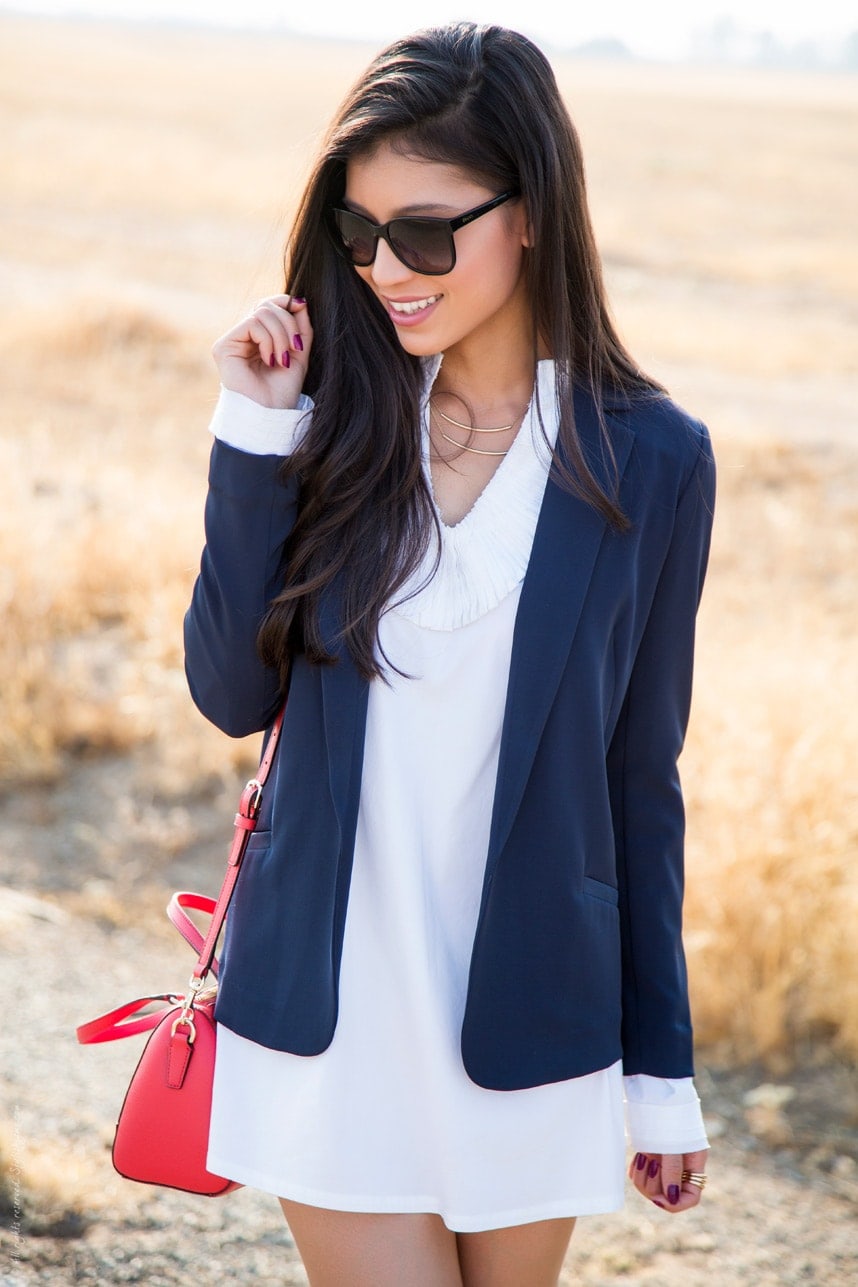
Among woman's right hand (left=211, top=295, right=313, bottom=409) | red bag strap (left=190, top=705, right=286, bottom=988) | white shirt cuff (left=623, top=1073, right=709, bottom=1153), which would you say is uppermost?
woman's right hand (left=211, top=295, right=313, bottom=409)

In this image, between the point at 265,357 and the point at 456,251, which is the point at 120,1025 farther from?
the point at 456,251

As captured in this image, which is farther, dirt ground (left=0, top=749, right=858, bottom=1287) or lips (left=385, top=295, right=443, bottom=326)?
dirt ground (left=0, top=749, right=858, bottom=1287)

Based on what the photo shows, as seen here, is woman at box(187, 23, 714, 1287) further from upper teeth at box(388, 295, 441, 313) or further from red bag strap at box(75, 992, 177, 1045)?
red bag strap at box(75, 992, 177, 1045)

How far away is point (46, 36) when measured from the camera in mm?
81438

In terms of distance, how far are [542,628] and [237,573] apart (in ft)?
1.37

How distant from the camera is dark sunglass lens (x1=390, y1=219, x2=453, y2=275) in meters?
1.80

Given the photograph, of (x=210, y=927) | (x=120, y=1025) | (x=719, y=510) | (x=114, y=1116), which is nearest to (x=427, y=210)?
(x=210, y=927)

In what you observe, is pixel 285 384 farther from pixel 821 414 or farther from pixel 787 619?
pixel 821 414

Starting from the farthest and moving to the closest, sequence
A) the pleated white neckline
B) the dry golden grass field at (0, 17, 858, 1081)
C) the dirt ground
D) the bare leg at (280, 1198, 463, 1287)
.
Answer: the dry golden grass field at (0, 17, 858, 1081) → the dirt ground → the pleated white neckline → the bare leg at (280, 1198, 463, 1287)

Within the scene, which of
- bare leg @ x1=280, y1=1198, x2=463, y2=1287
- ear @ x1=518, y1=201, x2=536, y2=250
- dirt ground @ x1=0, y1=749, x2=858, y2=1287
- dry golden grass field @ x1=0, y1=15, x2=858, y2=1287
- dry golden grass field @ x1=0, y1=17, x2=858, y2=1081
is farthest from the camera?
dry golden grass field @ x1=0, y1=17, x2=858, y2=1081

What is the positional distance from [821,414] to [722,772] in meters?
9.39

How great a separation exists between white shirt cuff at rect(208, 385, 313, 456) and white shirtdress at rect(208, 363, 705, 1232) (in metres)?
0.28

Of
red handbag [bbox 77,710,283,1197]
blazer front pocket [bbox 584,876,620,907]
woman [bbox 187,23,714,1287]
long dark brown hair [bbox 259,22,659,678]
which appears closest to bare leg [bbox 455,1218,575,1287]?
woman [bbox 187,23,714,1287]

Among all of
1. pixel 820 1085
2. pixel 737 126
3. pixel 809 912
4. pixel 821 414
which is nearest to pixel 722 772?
pixel 809 912
